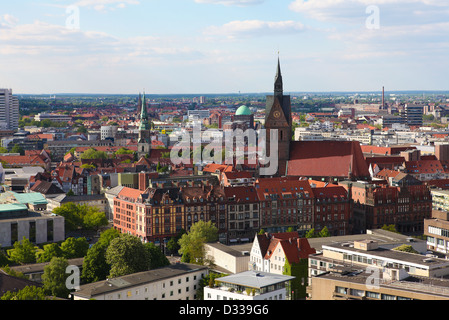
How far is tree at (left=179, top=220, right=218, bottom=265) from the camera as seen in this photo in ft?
171

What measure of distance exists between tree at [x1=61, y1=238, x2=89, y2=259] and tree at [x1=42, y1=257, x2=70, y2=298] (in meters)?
8.71

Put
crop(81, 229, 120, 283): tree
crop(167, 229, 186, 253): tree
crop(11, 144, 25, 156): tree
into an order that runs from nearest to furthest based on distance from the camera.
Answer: crop(81, 229, 120, 283): tree → crop(167, 229, 186, 253): tree → crop(11, 144, 25, 156): tree

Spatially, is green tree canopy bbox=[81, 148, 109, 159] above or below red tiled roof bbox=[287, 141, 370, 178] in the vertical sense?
below

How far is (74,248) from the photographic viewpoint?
179 ft

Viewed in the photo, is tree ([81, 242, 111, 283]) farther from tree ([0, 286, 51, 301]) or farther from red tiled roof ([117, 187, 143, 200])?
red tiled roof ([117, 187, 143, 200])

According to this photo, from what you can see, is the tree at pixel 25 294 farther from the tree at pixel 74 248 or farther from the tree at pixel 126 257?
the tree at pixel 74 248

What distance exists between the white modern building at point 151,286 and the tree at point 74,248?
1150 cm

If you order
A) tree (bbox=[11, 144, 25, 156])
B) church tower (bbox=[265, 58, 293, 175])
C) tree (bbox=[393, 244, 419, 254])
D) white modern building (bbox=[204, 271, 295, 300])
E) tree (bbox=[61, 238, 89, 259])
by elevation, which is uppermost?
church tower (bbox=[265, 58, 293, 175])

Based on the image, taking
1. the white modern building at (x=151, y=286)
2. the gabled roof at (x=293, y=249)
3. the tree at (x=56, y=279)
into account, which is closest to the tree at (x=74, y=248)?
the tree at (x=56, y=279)

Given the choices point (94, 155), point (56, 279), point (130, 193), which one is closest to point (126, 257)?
point (56, 279)

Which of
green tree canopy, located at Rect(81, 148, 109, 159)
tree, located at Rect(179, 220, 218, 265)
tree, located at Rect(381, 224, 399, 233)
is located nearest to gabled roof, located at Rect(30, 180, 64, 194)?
tree, located at Rect(179, 220, 218, 265)

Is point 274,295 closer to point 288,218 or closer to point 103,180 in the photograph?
point 288,218

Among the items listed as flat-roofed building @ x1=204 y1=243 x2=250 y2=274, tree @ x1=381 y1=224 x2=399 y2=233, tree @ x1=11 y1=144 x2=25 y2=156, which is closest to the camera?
flat-roofed building @ x1=204 y1=243 x2=250 y2=274
